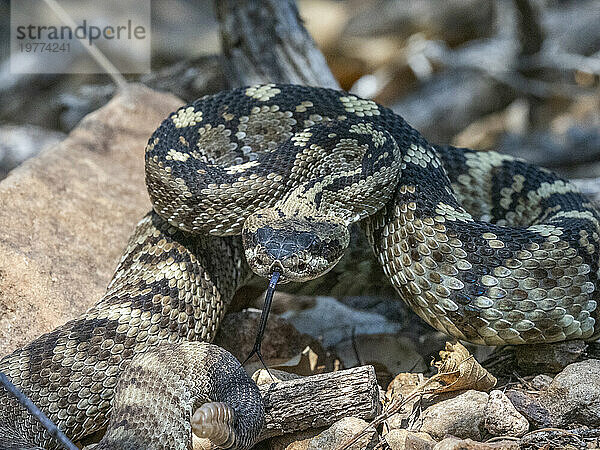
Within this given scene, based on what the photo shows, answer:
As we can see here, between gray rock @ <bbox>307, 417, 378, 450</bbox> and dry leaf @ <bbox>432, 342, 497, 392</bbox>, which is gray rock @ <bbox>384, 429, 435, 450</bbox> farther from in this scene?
dry leaf @ <bbox>432, 342, 497, 392</bbox>

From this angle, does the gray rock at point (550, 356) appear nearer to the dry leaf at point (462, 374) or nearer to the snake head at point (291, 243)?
the dry leaf at point (462, 374)

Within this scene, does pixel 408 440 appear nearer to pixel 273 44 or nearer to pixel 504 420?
pixel 504 420

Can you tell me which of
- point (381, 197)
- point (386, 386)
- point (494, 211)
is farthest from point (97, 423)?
point (494, 211)

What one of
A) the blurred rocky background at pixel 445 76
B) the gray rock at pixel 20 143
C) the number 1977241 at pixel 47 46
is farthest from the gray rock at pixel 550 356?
the number 1977241 at pixel 47 46

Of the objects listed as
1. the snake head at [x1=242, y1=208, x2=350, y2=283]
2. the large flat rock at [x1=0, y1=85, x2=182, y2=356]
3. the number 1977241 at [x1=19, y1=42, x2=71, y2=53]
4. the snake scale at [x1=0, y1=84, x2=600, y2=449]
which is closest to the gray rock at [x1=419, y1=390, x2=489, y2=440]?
the snake scale at [x1=0, y1=84, x2=600, y2=449]

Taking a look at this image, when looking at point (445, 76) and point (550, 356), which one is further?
point (445, 76)

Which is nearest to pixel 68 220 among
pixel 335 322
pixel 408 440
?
pixel 335 322
